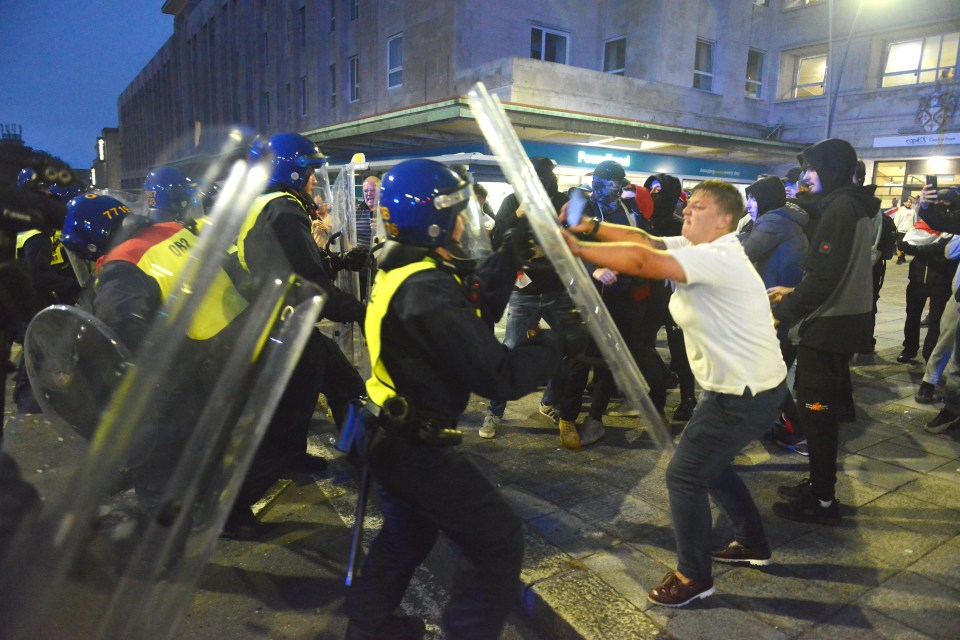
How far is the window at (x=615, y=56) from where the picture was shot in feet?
73.4

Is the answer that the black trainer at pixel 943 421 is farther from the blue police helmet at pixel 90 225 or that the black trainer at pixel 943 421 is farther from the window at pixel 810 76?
the window at pixel 810 76

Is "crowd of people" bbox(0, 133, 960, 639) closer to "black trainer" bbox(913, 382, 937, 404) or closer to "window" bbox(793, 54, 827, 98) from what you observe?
"black trainer" bbox(913, 382, 937, 404)

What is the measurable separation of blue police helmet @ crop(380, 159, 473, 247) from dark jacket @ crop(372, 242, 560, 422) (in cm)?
8

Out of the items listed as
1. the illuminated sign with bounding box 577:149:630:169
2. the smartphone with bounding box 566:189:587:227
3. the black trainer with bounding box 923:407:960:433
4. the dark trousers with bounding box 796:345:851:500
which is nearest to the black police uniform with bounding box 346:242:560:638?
the smartphone with bounding box 566:189:587:227

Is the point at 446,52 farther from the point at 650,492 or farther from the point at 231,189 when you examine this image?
the point at 231,189

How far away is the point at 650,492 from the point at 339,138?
1534cm

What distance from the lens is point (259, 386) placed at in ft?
6.44

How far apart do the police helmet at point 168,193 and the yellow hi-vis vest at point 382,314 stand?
3635 millimetres

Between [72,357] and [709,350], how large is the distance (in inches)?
104

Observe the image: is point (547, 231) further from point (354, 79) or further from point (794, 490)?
point (354, 79)

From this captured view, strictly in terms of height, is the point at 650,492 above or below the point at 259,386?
below

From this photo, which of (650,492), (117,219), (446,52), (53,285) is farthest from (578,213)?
(446,52)

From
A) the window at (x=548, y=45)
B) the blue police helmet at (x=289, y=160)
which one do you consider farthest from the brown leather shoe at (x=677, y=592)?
the window at (x=548, y=45)

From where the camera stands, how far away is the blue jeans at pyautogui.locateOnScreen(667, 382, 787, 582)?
2.65 metres
